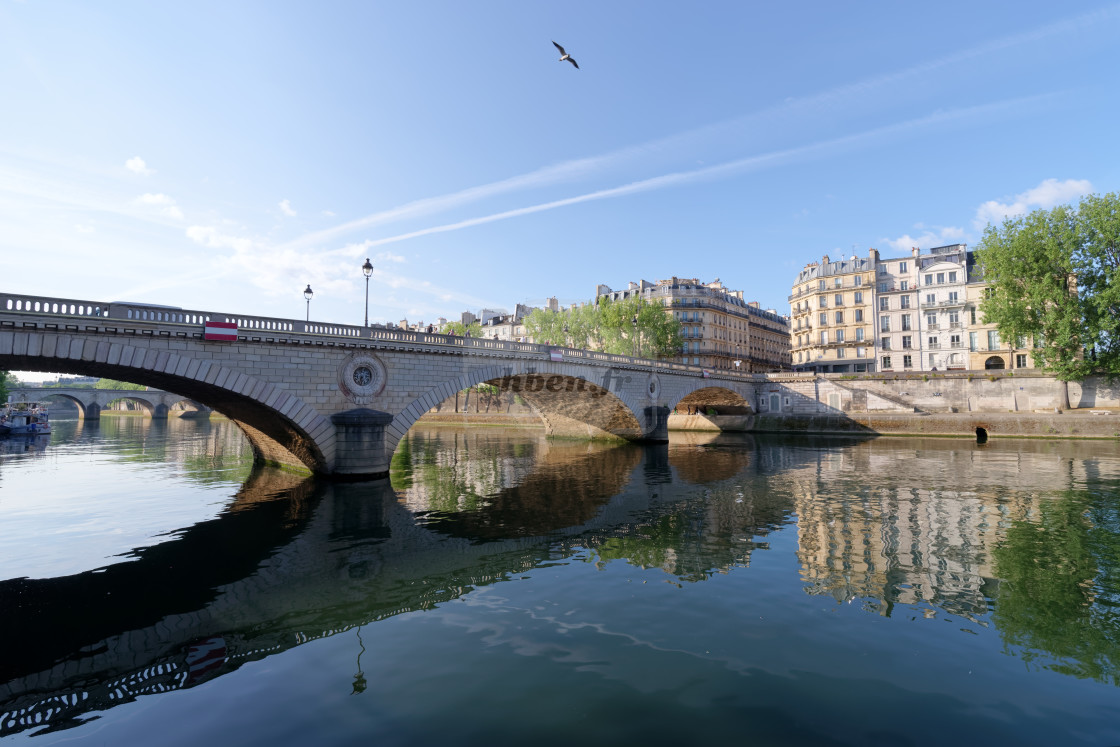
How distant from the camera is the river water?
254 inches

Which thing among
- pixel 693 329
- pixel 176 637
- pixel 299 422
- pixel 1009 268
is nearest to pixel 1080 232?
pixel 1009 268

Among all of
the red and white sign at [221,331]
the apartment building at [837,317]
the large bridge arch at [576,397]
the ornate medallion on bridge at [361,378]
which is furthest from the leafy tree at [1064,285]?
the red and white sign at [221,331]

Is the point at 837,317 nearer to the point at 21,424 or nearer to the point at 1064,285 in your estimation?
the point at 1064,285

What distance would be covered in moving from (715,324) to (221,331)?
80.3 meters

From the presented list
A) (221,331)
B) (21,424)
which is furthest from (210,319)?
(21,424)

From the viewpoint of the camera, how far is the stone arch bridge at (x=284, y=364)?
1831cm

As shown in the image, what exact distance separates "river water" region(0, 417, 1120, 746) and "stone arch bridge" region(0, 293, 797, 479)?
416 cm

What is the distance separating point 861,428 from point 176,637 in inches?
2264

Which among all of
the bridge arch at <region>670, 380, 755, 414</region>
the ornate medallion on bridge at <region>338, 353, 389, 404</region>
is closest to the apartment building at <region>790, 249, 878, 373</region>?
the bridge arch at <region>670, 380, 755, 414</region>

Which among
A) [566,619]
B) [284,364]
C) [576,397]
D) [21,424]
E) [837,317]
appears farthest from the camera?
[837,317]

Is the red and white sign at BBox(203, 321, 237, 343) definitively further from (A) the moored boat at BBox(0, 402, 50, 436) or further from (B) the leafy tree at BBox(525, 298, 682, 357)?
(A) the moored boat at BBox(0, 402, 50, 436)

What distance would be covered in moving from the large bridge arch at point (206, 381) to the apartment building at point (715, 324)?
2271 inches

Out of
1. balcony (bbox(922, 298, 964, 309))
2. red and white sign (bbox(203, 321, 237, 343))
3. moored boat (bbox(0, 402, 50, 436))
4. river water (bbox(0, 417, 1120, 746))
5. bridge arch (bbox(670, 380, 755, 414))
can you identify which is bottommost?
river water (bbox(0, 417, 1120, 746))

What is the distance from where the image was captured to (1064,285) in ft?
164
